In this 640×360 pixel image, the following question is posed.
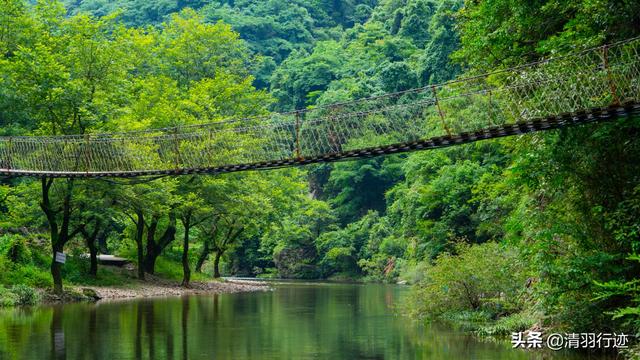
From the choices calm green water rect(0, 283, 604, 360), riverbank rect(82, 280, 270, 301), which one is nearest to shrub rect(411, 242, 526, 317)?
calm green water rect(0, 283, 604, 360)

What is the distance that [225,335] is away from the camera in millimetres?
15625

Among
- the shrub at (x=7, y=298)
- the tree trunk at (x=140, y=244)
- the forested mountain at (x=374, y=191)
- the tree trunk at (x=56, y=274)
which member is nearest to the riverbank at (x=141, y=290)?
the tree trunk at (x=56, y=274)

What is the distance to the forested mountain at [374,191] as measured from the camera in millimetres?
12375

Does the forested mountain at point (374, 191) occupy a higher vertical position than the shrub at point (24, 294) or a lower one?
higher

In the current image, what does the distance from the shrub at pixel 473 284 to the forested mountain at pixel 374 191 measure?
0.04 meters

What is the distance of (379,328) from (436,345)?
3.27 metres

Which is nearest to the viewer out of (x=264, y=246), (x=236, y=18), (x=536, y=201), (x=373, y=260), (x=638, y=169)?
(x=638, y=169)

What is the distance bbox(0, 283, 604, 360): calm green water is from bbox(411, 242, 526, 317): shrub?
0.94m

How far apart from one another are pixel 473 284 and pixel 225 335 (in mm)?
6188

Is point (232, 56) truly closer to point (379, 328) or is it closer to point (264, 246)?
point (264, 246)

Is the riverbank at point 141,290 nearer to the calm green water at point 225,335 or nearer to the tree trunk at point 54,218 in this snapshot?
the tree trunk at point 54,218

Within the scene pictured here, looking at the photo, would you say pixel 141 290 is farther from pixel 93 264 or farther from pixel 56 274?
pixel 56 274

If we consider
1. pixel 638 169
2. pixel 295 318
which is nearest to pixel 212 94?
pixel 295 318

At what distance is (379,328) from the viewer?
57.5 ft
